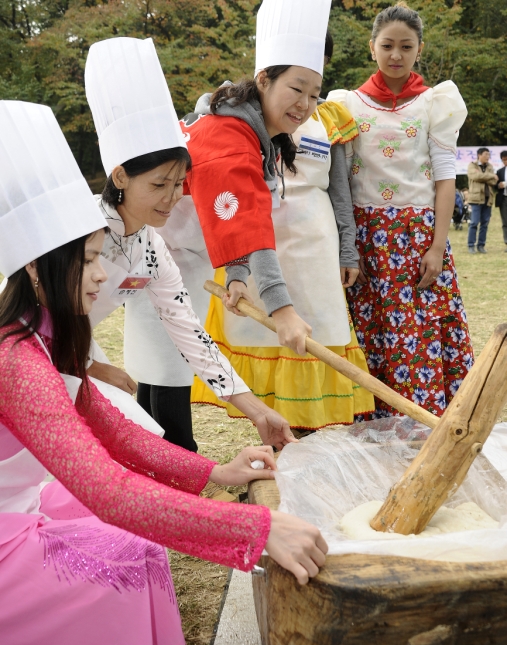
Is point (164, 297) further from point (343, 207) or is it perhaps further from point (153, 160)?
point (343, 207)

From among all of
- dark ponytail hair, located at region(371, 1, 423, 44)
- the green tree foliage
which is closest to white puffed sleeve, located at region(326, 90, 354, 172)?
dark ponytail hair, located at region(371, 1, 423, 44)

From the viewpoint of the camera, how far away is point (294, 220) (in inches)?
106

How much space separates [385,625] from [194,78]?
13.2 meters

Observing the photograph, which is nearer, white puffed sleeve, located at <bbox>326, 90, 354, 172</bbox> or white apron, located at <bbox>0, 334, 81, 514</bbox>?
white apron, located at <bbox>0, 334, 81, 514</bbox>

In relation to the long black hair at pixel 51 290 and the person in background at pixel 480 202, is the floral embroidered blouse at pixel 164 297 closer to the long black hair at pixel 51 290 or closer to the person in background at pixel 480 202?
the long black hair at pixel 51 290

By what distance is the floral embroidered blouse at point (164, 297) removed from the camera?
2156mm

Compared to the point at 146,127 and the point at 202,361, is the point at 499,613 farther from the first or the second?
the point at 146,127

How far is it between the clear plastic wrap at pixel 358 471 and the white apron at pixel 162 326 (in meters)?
0.75

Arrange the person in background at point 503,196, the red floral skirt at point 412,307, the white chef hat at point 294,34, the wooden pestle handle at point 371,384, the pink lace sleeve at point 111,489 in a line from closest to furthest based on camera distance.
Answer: the pink lace sleeve at point 111,489, the wooden pestle handle at point 371,384, the white chef hat at point 294,34, the red floral skirt at point 412,307, the person in background at point 503,196

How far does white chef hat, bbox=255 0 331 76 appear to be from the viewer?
7.44ft

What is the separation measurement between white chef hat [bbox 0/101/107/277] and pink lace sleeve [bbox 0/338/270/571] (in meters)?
0.24

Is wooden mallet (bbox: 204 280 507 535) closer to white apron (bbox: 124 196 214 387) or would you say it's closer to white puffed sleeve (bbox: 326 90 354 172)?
white apron (bbox: 124 196 214 387)

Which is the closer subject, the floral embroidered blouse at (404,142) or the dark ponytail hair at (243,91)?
the dark ponytail hair at (243,91)


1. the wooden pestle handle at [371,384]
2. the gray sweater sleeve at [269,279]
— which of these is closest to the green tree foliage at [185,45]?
the gray sweater sleeve at [269,279]
